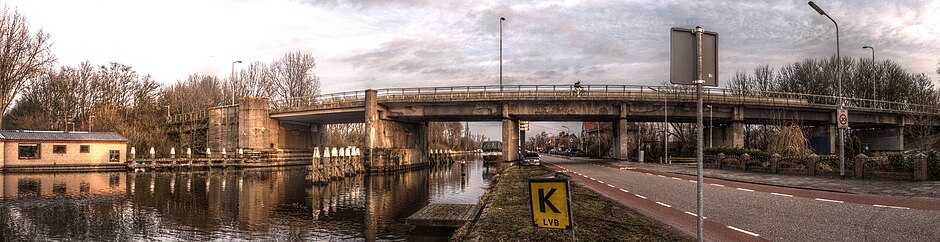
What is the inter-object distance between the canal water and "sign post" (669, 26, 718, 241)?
992 centimetres

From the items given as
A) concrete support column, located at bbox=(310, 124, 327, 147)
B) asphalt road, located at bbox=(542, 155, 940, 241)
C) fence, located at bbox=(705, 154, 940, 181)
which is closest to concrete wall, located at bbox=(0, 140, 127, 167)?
concrete support column, located at bbox=(310, 124, 327, 147)

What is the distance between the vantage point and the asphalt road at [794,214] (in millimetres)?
10742

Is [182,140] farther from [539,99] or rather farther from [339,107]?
[539,99]

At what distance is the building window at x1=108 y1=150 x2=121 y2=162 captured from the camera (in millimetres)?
48656

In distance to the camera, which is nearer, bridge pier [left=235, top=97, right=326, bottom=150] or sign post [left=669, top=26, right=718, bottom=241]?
sign post [left=669, top=26, right=718, bottom=241]

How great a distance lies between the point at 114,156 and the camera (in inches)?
1934

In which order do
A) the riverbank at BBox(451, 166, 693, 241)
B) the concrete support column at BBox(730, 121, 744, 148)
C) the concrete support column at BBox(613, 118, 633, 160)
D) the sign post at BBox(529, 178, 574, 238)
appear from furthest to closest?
1. the concrete support column at BBox(730, 121, 744, 148)
2. the concrete support column at BBox(613, 118, 633, 160)
3. the riverbank at BBox(451, 166, 693, 241)
4. the sign post at BBox(529, 178, 574, 238)

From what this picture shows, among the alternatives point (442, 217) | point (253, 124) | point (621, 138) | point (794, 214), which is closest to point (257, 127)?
point (253, 124)

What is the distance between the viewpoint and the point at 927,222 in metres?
12.0

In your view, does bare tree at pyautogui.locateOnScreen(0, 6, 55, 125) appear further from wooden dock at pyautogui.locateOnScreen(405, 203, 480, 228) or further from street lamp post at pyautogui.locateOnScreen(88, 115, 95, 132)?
wooden dock at pyautogui.locateOnScreen(405, 203, 480, 228)

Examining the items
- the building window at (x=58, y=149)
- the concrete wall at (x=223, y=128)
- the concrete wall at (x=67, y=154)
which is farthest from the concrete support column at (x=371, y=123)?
the building window at (x=58, y=149)

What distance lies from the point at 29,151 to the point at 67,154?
7.91 ft

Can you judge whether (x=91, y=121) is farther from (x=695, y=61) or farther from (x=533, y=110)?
(x=695, y=61)

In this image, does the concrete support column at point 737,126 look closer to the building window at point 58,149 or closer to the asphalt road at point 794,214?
the asphalt road at point 794,214
